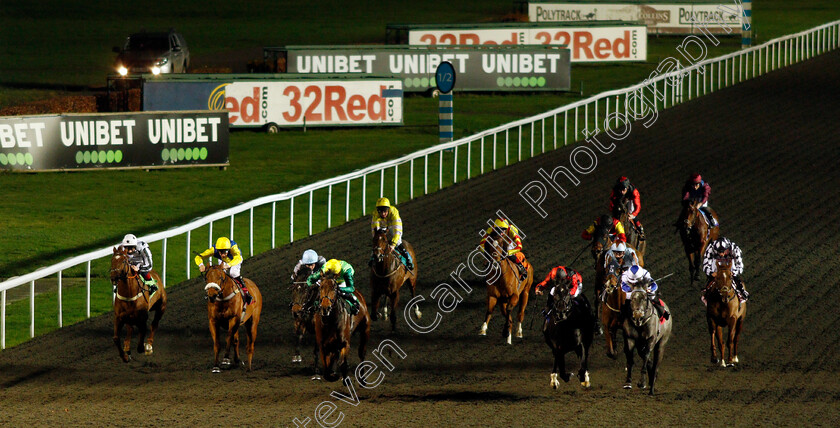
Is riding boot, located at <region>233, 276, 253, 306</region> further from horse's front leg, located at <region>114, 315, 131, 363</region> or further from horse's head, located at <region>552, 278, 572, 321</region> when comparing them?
horse's head, located at <region>552, 278, 572, 321</region>

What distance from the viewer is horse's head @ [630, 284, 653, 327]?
976 centimetres

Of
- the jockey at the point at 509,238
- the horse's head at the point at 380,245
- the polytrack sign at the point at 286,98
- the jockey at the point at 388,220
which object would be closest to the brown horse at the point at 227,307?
the horse's head at the point at 380,245

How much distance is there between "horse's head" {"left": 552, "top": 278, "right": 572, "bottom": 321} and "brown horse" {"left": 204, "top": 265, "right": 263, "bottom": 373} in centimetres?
241

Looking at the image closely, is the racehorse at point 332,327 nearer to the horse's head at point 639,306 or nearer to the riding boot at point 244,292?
the riding boot at point 244,292

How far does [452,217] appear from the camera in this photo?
18.1 m

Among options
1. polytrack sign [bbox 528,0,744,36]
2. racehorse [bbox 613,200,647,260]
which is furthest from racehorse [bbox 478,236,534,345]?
polytrack sign [bbox 528,0,744,36]

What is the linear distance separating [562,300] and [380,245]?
2337mm

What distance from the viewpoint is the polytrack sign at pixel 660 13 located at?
39594mm

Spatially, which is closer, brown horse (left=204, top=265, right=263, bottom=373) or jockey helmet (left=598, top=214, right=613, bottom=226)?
brown horse (left=204, top=265, right=263, bottom=373)

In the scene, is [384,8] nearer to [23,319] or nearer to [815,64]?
[815,64]

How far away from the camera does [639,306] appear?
9766mm

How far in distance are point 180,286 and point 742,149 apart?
40.5ft

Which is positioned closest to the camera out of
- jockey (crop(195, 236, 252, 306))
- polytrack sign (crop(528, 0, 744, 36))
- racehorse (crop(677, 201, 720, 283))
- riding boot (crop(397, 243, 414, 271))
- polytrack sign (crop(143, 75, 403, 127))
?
jockey (crop(195, 236, 252, 306))

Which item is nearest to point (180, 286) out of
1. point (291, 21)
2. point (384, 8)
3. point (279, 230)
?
point (279, 230)
